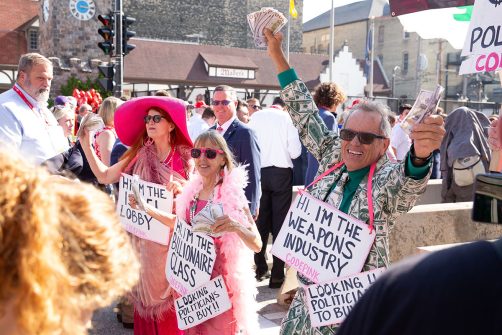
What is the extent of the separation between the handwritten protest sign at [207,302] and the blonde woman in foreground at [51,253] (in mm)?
2298

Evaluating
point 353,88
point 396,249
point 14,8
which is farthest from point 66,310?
point 353,88

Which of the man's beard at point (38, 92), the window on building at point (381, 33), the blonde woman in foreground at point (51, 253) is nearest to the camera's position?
the blonde woman in foreground at point (51, 253)

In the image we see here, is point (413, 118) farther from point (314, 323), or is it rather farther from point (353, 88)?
point (353, 88)

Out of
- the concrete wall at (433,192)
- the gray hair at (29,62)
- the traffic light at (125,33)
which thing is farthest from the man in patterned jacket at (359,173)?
the traffic light at (125,33)

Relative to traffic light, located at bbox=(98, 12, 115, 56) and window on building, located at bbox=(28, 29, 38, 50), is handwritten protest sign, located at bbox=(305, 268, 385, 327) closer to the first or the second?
traffic light, located at bbox=(98, 12, 115, 56)

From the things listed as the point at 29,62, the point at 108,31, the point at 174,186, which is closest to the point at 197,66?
the point at 108,31

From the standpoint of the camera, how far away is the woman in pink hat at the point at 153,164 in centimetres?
392

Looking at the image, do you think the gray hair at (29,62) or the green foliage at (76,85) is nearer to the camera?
the gray hair at (29,62)

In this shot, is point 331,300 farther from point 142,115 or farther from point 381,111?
point 142,115

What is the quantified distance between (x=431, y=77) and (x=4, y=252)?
56.8 metres

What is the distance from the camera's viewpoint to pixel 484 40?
332 centimetres

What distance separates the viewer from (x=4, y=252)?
1026 mm

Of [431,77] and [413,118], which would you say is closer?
[413,118]

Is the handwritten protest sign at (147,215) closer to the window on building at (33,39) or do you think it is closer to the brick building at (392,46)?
the window on building at (33,39)
